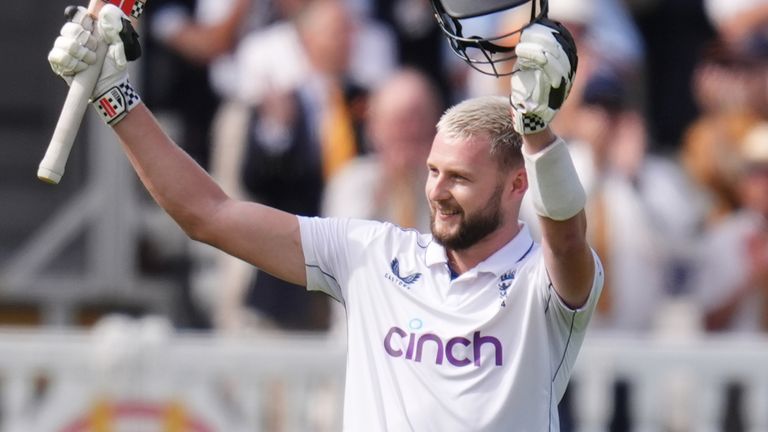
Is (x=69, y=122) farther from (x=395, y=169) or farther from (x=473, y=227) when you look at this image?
(x=395, y=169)

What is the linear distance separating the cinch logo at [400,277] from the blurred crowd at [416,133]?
10.1 ft

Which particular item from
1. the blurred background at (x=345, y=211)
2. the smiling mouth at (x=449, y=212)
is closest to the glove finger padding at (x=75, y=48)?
the smiling mouth at (x=449, y=212)

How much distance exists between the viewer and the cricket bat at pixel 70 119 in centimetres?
475

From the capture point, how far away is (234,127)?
9.07 metres

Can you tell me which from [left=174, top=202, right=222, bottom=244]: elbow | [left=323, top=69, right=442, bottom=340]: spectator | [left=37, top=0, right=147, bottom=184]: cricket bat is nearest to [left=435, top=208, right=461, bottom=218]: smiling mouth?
[left=174, top=202, right=222, bottom=244]: elbow

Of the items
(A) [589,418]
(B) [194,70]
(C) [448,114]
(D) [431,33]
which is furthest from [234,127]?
(C) [448,114]

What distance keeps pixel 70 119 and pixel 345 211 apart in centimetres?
387

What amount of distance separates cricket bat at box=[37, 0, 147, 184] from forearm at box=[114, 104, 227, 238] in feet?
0.78

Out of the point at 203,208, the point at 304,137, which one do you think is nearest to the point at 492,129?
the point at 203,208

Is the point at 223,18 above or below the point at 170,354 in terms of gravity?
above

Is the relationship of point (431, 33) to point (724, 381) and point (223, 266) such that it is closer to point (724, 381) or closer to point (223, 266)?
point (223, 266)

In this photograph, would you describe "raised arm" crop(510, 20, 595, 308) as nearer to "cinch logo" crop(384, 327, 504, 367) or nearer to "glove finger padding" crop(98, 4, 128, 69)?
"cinch logo" crop(384, 327, 504, 367)

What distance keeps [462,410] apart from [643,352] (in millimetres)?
3622

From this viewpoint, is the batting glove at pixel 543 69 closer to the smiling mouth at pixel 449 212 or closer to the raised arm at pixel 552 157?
the raised arm at pixel 552 157
